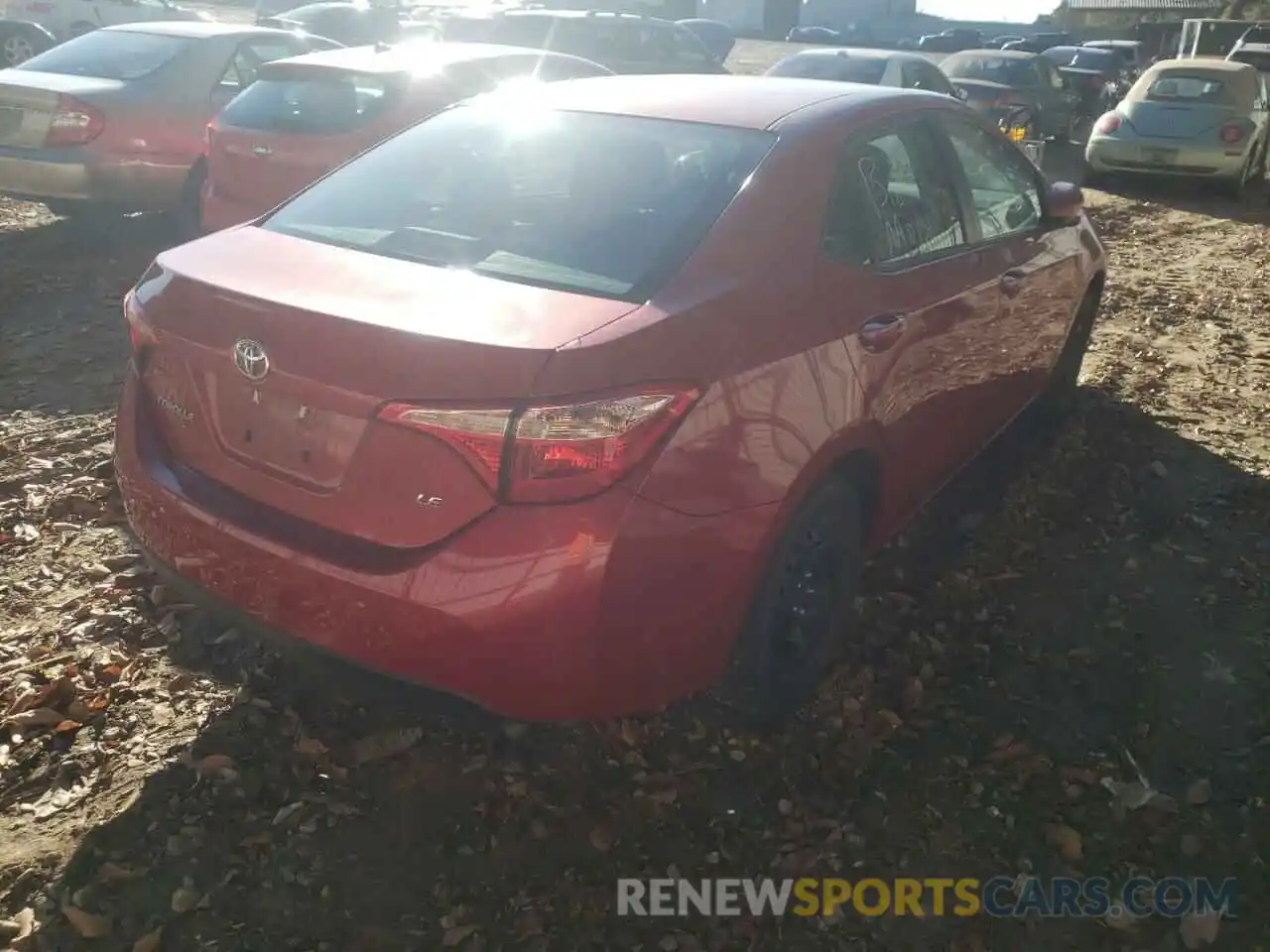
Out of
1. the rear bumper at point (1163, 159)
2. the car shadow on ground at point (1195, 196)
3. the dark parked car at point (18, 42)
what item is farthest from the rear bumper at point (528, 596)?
the dark parked car at point (18, 42)

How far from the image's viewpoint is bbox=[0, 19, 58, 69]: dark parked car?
1634 cm

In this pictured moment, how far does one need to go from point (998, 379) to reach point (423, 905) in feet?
9.34

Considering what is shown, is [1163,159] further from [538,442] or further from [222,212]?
[538,442]

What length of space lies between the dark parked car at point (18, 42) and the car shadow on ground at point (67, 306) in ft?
28.5

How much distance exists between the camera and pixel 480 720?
8.35 feet

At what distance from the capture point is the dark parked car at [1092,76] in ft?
62.0

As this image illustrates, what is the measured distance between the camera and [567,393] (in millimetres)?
2324

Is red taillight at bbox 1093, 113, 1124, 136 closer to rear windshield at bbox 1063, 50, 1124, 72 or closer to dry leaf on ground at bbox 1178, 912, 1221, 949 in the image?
dry leaf on ground at bbox 1178, 912, 1221, 949

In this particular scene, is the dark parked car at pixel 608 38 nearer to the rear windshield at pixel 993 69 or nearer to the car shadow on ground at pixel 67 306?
the rear windshield at pixel 993 69

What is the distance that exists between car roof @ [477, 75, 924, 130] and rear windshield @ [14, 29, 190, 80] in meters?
5.64

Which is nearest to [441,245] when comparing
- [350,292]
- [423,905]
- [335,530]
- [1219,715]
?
[350,292]

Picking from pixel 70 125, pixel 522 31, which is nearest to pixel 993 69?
pixel 522 31

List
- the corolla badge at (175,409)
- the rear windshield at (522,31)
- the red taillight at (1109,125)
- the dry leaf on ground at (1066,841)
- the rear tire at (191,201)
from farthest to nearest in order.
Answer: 1. the rear windshield at (522,31)
2. the red taillight at (1109,125)
3. the rear tire at (191,201)
4. the dry leaf on ground at (1066,841)
5. the corolla badge at (175,409)

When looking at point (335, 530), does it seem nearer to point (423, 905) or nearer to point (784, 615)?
point (423, 905)
